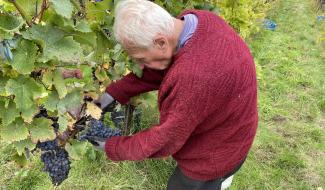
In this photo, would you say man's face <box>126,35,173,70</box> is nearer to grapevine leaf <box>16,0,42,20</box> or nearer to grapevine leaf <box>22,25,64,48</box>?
grapevine leaf <box>22,25,64,48</box>

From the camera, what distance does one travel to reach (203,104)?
6.74 ft

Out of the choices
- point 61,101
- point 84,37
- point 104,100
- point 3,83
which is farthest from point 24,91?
point 104,100

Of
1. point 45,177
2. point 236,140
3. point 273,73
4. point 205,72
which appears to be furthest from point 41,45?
point 273,73

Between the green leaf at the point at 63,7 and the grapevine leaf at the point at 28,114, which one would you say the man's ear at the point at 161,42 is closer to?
the green leaf at the point at 63,7

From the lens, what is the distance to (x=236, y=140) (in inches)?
97.0

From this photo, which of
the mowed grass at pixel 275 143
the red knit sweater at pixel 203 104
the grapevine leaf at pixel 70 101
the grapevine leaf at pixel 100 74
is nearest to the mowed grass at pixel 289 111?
the mowed grass at pixel 275 143

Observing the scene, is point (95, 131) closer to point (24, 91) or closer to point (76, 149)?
point (76, 149)

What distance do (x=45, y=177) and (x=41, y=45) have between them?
5.95 ft

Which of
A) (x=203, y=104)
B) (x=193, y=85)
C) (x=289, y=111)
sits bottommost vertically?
(x=289, y=111)

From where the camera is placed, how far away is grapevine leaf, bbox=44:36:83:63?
1868 mm

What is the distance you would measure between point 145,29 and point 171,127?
515 millimetres

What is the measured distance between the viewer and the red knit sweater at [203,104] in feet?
6.56

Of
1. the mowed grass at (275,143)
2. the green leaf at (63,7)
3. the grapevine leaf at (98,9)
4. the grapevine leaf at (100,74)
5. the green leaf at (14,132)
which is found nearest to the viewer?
the green leaf at (63,7)

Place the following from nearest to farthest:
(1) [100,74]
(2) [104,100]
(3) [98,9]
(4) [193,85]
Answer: (4) [193,85] → (3) [98,9] → (1) [100,74] → (2) [104,100]
